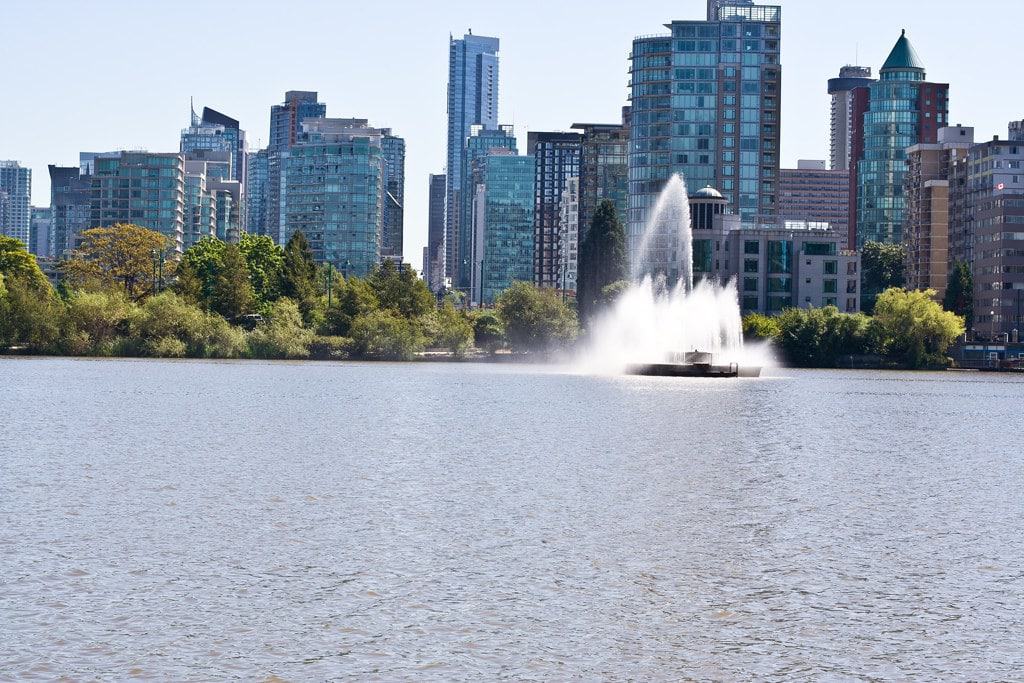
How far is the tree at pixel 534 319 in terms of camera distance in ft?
581

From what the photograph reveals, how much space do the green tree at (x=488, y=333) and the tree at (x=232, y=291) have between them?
98.1 ft

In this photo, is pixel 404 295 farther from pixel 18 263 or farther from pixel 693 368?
pixel 693 368

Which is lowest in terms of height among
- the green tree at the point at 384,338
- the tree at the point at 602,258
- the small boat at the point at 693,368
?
the small boat at the point at 693,368

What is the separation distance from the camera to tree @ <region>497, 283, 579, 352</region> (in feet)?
581

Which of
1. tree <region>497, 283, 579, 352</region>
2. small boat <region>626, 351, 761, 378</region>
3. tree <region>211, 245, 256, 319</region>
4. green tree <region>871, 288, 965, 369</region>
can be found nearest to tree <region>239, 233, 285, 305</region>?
tree <region>211, 245, 256, 319</region>

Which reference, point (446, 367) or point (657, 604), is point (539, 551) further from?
point (446, 367)

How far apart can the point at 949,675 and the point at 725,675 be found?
361 cm

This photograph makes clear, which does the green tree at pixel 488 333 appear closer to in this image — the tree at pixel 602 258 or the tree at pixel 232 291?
the tree at pixel 602 258

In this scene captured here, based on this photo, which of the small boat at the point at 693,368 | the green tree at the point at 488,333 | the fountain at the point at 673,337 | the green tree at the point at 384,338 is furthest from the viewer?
the green tree at the point at 488,333

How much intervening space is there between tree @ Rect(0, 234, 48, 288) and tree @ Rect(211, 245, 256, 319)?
19.6 meters

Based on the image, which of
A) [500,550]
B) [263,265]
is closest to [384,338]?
[263,265]

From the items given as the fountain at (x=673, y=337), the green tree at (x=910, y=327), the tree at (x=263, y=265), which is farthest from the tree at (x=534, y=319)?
the green tree at (x=910, y=327)

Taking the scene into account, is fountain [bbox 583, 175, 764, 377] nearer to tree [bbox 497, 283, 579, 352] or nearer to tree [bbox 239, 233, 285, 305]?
tree [bbox 497, 283, 579, 352]

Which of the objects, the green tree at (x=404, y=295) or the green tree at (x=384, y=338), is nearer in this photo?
the green tree at (x=384, y=338)
